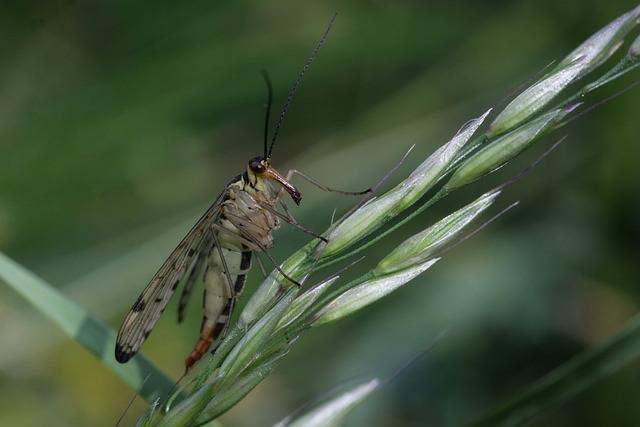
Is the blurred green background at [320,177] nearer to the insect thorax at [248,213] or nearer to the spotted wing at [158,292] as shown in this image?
the insect thorax at [248,213]

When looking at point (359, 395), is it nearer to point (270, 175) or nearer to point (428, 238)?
point (428, 238)

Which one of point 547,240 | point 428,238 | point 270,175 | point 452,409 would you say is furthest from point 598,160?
point 428,238

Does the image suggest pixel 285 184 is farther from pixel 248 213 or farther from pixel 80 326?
pixel 80 326

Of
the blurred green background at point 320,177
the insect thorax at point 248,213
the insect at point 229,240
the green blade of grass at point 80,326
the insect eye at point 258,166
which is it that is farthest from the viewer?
the blurred green background at point 320,177

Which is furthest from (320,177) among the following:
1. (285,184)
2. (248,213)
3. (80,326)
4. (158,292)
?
(80,326)

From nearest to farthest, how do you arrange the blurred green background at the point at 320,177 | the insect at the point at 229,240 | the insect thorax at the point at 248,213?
the insect at the point at 229,240, the insect thorax at the point at 248,213, the blurred green background at the point at 320,177

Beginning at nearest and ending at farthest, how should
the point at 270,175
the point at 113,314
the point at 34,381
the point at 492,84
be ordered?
the point at 270,175 < the point at 34,381 < the point at 113,314 < the point at 492,84

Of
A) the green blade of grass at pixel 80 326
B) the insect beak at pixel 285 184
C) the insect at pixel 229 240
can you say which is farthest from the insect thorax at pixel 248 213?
the green blade of grass at pixel 80 326
